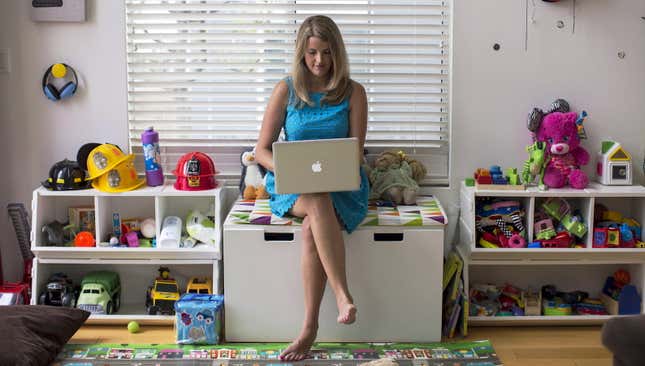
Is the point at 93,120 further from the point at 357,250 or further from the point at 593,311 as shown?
the point at 593,311

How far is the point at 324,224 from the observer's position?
2621 mm

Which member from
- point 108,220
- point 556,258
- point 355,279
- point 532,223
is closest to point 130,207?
point 108,220

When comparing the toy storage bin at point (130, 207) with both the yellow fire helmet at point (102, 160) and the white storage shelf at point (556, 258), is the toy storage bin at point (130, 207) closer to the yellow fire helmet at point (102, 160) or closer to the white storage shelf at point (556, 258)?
the yellow fire helmet at point (102, 160)

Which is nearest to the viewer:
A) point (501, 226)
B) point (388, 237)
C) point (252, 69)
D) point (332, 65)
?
point (332, 65)

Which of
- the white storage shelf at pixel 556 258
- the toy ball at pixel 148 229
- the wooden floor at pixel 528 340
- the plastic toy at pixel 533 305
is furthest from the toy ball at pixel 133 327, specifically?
the plastic toy at pixel 533 305

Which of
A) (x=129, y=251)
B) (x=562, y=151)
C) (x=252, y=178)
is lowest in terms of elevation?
(x=129, y=251)

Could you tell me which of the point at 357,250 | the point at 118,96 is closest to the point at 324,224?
the point at 357,250

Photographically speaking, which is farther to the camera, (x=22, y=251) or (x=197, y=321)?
(x=22, y=251)

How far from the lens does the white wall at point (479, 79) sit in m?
3.02

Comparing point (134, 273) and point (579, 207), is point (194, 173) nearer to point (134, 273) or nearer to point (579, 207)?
point (134, 273)

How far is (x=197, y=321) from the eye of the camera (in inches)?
108

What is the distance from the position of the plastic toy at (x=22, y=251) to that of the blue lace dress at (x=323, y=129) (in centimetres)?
106

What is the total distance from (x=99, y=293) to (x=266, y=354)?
29.5 inches

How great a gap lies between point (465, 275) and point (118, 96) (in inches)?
60.0
